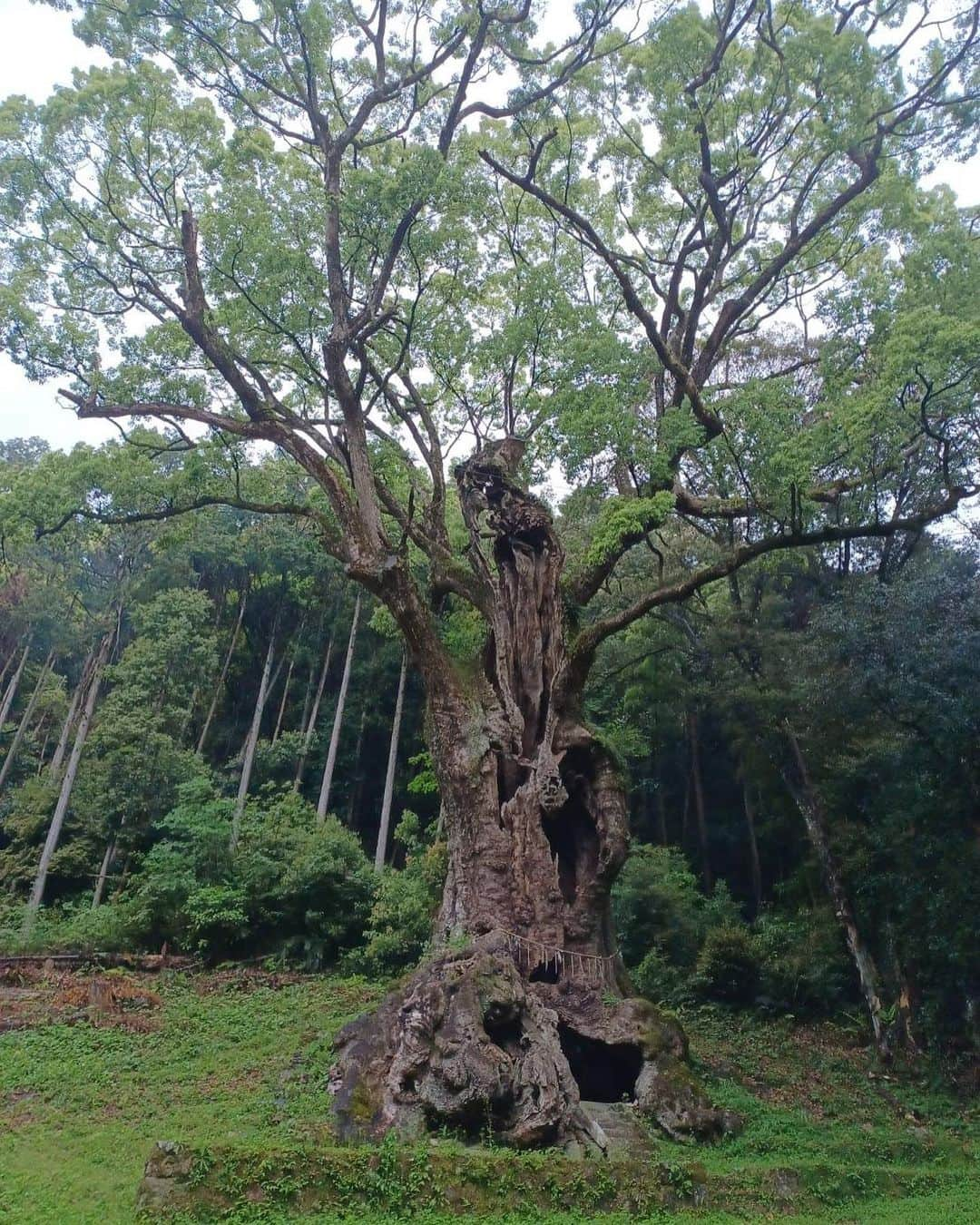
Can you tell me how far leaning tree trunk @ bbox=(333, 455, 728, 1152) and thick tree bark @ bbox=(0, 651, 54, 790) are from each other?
16.7m

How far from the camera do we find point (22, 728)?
22422 mm

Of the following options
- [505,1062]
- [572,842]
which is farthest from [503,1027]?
[572,842]

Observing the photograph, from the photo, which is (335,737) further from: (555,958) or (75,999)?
(555,958)

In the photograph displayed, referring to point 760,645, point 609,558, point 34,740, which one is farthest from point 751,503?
point 34,740

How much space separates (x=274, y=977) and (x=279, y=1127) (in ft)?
21.0

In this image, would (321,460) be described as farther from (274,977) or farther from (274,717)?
(274,717)

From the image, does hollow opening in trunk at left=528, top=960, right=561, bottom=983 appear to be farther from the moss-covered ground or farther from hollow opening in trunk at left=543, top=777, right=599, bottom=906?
the moss-covered ground

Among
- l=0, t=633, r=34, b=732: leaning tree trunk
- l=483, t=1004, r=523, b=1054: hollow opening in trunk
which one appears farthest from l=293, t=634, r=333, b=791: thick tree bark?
l=483, t=1004, r=523, b=1054: hollow opening in trunk

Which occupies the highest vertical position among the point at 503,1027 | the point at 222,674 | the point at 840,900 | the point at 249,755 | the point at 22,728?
the point at 222,674

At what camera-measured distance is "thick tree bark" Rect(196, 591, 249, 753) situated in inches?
891

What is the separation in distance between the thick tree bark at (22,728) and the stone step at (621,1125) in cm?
1936

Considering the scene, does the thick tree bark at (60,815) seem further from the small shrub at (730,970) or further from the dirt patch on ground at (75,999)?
the small shrub at (730,970)

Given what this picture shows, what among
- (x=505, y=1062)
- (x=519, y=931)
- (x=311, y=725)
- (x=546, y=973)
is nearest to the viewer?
(x=505, y=1062)

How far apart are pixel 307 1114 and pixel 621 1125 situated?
264cm
